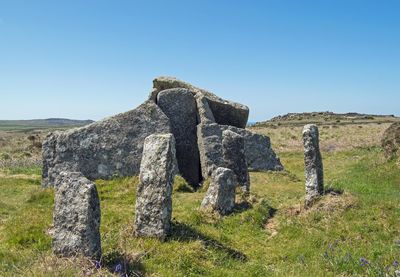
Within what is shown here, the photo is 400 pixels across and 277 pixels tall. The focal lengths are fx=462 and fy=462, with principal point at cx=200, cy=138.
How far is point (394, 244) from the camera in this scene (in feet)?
36.8

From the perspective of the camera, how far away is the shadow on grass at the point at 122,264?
9.32m

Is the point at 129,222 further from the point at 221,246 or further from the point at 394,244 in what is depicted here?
the point at 394,244

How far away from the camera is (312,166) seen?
55.2 feet

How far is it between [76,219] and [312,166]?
377 inches

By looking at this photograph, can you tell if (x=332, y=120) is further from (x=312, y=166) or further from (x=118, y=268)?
(x=118, y=268)

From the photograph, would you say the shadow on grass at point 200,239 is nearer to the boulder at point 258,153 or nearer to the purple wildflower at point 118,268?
the purple wildflower at point 118,268

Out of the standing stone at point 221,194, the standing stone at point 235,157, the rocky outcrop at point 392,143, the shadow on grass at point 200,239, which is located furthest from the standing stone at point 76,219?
the rocky outcrop at point 392,143

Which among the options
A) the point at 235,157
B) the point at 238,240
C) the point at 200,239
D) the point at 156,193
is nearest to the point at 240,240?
the point at 238,240

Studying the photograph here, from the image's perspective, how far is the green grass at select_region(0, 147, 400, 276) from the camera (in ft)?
32.6

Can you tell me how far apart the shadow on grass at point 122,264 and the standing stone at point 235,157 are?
31.1 feet

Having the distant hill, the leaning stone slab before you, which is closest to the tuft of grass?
the leaning stone slab

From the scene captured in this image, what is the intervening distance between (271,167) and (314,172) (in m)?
10.1

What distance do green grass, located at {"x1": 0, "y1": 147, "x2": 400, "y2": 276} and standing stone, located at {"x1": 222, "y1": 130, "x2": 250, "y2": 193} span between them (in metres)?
1.50

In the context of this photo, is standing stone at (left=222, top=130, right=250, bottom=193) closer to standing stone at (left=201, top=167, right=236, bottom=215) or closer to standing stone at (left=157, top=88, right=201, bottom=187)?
standing stone at (left=201, top=167, right=236, bottom=215)
